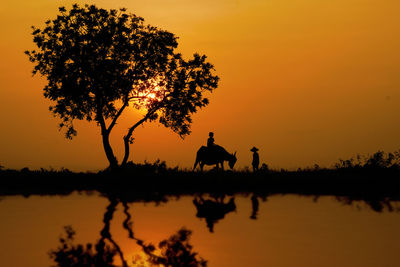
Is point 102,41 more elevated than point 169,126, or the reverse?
point 102,41

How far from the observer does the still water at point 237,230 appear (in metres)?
12.5

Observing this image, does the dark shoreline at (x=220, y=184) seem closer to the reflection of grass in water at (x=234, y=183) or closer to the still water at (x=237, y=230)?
the reflection of grass in water at (x=234, y=183)

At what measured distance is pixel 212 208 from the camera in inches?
861

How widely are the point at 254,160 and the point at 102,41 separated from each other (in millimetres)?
15535

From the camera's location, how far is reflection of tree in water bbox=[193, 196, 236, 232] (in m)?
18.8

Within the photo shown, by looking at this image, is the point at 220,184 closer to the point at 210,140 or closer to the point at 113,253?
the point at 210,140

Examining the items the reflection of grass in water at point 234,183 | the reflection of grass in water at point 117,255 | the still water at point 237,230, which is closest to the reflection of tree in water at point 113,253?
the reflection of grass in water at point 117,255

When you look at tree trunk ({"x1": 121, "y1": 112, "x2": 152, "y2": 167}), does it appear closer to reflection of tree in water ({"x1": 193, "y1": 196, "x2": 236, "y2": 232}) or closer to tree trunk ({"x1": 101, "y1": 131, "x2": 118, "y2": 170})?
tree trunk ({"x1": 101, "y1": 131, "x2": 118, "y2": 170})

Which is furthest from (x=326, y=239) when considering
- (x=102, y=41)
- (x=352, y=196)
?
(x=102, y=41)

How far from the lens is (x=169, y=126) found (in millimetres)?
47625

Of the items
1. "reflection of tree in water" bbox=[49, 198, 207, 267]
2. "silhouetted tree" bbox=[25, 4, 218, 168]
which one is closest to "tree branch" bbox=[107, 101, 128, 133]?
"silhouetted tree" bbox=[25, 4, 218, 168]

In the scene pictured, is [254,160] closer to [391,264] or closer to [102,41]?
[102,41]

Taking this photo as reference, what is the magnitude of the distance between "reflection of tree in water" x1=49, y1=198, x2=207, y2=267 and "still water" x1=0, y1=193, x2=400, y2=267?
0.71ft

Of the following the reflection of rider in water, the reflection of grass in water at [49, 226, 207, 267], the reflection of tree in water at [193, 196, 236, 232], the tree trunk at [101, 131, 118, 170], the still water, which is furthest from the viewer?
the tree trunk at [101, 131, 118, 170]
